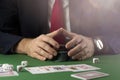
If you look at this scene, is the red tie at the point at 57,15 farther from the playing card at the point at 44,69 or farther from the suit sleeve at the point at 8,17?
the playing card at the point at 44,69

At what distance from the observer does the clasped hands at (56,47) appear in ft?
4.70

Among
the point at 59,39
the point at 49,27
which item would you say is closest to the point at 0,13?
the point at 49,27

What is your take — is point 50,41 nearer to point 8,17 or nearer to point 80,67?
point 80,67

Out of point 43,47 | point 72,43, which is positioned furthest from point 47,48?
point 72,43

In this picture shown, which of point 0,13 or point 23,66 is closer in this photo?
point 23,66

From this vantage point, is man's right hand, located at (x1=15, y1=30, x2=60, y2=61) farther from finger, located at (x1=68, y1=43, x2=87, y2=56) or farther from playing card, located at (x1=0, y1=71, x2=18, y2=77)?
playing card, located at (x1=0, y1=71, x2=18, y2=77)

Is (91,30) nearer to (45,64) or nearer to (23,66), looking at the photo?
(45,64)

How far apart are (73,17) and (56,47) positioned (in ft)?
1.64

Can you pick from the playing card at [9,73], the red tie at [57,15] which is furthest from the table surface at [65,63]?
the red tie at [57,15]

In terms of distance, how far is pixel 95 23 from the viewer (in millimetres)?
1893

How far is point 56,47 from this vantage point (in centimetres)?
142

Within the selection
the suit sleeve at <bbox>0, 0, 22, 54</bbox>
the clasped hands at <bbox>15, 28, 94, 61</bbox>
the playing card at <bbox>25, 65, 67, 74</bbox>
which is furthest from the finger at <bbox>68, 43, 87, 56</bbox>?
the suit sleeve at <bbox>0, 0, 22, 54</bbox>

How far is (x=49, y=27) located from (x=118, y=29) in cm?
47

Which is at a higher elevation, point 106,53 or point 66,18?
point 66,18
